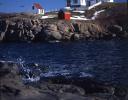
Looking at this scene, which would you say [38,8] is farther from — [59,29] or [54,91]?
[54,91]

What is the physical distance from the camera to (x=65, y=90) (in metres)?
19.7

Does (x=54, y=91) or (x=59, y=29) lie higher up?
(x=54, y=91)

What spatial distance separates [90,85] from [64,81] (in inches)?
144

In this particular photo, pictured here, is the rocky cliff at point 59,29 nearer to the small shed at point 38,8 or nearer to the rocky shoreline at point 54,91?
the small shed at point 38,8

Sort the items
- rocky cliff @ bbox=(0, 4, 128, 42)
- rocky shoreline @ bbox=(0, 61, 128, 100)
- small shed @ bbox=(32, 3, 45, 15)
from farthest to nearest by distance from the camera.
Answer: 1. small shed @ bbox=(32, 3, 45, 15)
2. rocky cliff @ bbox=(0, 4, 128, 42)
3. rocky shoreline @ bbox=(0, 61, 128, 100)

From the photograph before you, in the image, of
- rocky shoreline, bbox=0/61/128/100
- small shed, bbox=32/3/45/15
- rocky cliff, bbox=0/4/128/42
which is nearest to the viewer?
rocky shoreline, bbox=0/61/128/100

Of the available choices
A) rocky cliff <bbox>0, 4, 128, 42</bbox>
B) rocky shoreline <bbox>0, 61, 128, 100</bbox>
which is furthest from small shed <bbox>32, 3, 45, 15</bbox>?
rocky shoreline <bbox>0, 61, 128, 100</bbox>

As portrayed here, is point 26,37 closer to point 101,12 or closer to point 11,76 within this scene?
point 101,12

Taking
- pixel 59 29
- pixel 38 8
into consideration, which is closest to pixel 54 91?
pixel 59 29

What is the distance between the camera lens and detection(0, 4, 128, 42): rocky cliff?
89.2 metres

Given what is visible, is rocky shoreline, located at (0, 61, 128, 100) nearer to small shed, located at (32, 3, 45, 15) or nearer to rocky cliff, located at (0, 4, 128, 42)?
rocky cliff, located at (0, 4, 128, 42)

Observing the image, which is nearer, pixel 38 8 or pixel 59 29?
pixel 59 29

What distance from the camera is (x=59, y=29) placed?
9081cm

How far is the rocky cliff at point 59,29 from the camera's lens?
8925cm
